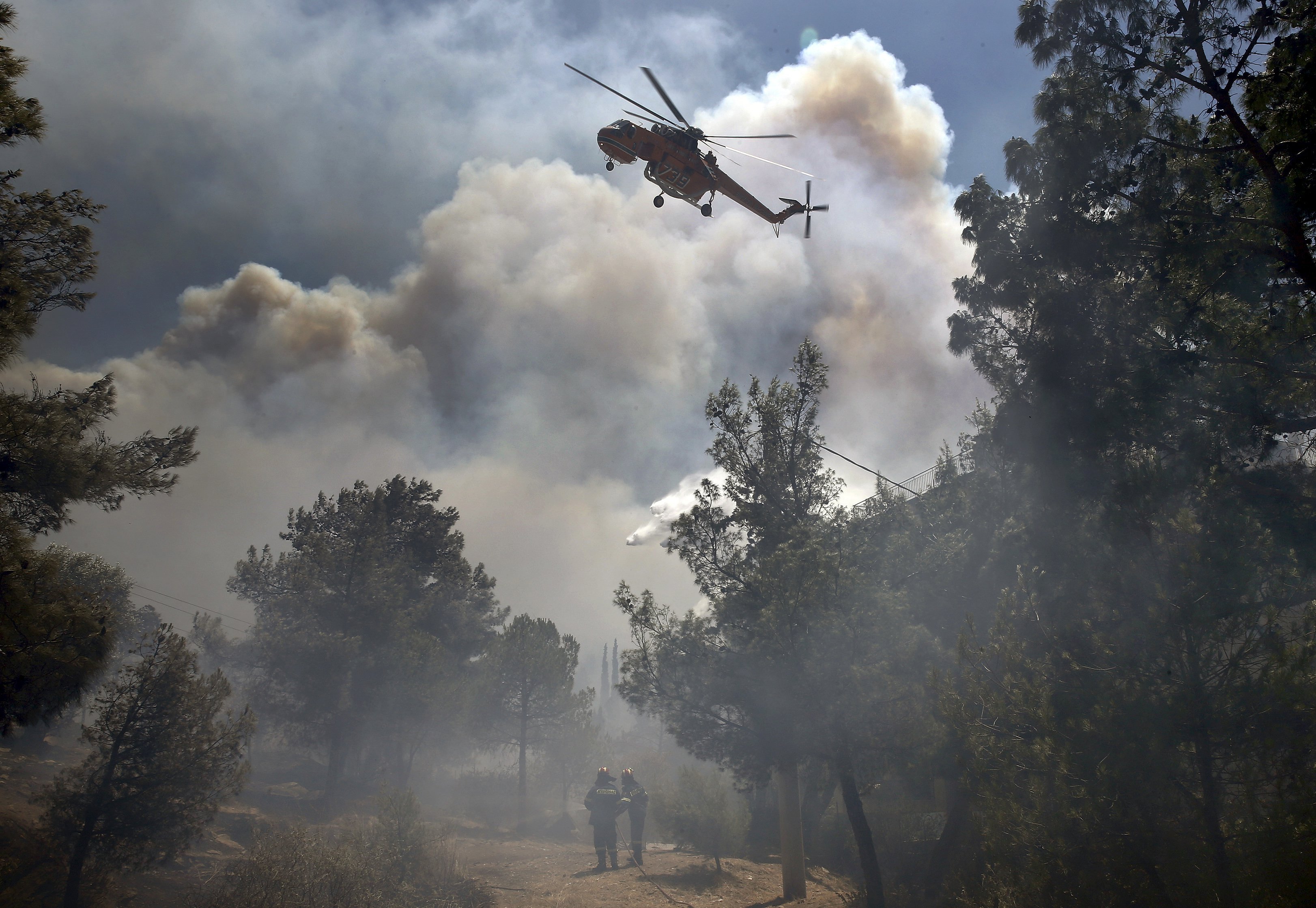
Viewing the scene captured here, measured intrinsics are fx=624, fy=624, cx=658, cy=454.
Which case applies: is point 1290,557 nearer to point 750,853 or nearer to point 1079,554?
point 1079,554

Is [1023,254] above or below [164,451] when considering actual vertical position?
above

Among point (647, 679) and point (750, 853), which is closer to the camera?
point (647, 679)

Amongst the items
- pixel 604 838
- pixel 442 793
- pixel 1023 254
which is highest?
pixel 1023 254

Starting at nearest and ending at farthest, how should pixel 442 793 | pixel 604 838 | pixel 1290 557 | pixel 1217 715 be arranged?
pixel 1217 715 < pixel 1290 557 < pixel 604 838 < pixel 442 793

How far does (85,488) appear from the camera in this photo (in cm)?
961

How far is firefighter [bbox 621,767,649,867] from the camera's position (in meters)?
17.8

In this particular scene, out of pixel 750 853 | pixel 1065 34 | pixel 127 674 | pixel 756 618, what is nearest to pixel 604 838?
pixel 750 853

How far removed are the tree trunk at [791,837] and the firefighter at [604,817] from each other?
4.82 meters

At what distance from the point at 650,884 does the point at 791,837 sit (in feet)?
11.6

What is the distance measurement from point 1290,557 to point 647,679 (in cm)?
1053

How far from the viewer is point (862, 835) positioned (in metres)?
12.5

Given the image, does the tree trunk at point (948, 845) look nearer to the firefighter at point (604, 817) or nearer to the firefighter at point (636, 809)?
the firefighter at point (636, 809)

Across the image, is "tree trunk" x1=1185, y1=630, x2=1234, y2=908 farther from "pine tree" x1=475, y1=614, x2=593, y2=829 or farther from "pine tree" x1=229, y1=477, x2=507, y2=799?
"pine tree" x1=475, y1=614, x2=593, y2=829

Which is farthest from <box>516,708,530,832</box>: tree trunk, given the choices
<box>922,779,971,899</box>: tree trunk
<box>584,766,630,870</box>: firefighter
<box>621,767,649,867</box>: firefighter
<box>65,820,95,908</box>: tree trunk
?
<box>922,779,971,899</box>: tree trunk
